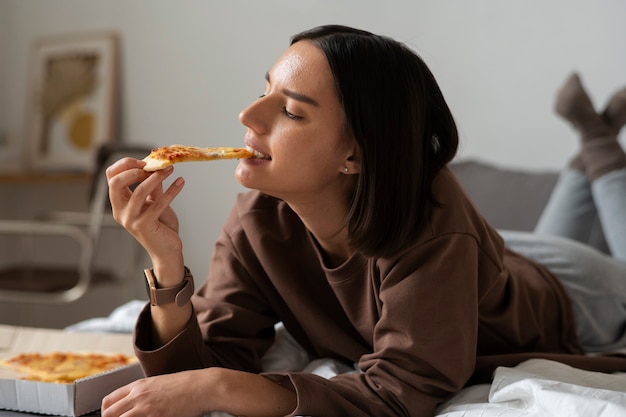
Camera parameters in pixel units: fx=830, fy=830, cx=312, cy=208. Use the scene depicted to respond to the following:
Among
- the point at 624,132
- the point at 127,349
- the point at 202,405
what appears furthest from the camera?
the point at 624,132

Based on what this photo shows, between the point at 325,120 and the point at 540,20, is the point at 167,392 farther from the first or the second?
the point at 540,20

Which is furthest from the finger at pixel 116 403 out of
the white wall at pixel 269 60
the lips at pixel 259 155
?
the white wall at pixel 269 60

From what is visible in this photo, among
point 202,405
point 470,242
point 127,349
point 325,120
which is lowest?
point 127,349

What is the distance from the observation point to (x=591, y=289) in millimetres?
1772

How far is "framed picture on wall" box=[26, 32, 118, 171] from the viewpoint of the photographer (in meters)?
3.47

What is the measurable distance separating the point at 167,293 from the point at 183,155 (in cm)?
21

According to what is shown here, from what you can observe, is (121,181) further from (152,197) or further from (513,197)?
Answer: (513,197)

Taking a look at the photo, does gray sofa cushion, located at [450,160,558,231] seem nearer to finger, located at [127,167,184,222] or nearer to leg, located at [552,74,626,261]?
leg, located at [552,74,626,261]

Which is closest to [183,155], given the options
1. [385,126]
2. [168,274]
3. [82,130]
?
[168,274]

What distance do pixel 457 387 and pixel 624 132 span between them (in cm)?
166

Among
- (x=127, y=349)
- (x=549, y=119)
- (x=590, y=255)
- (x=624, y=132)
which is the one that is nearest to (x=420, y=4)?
(x=549, y=119)

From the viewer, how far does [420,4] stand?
2885 millimetres

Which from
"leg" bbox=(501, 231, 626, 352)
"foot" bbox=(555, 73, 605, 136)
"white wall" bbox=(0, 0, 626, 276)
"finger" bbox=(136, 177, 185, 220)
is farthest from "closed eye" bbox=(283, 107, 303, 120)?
"white wall" bbox=(0, 0, 626, 276)

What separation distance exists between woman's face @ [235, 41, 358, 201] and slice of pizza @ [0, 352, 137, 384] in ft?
1.32
